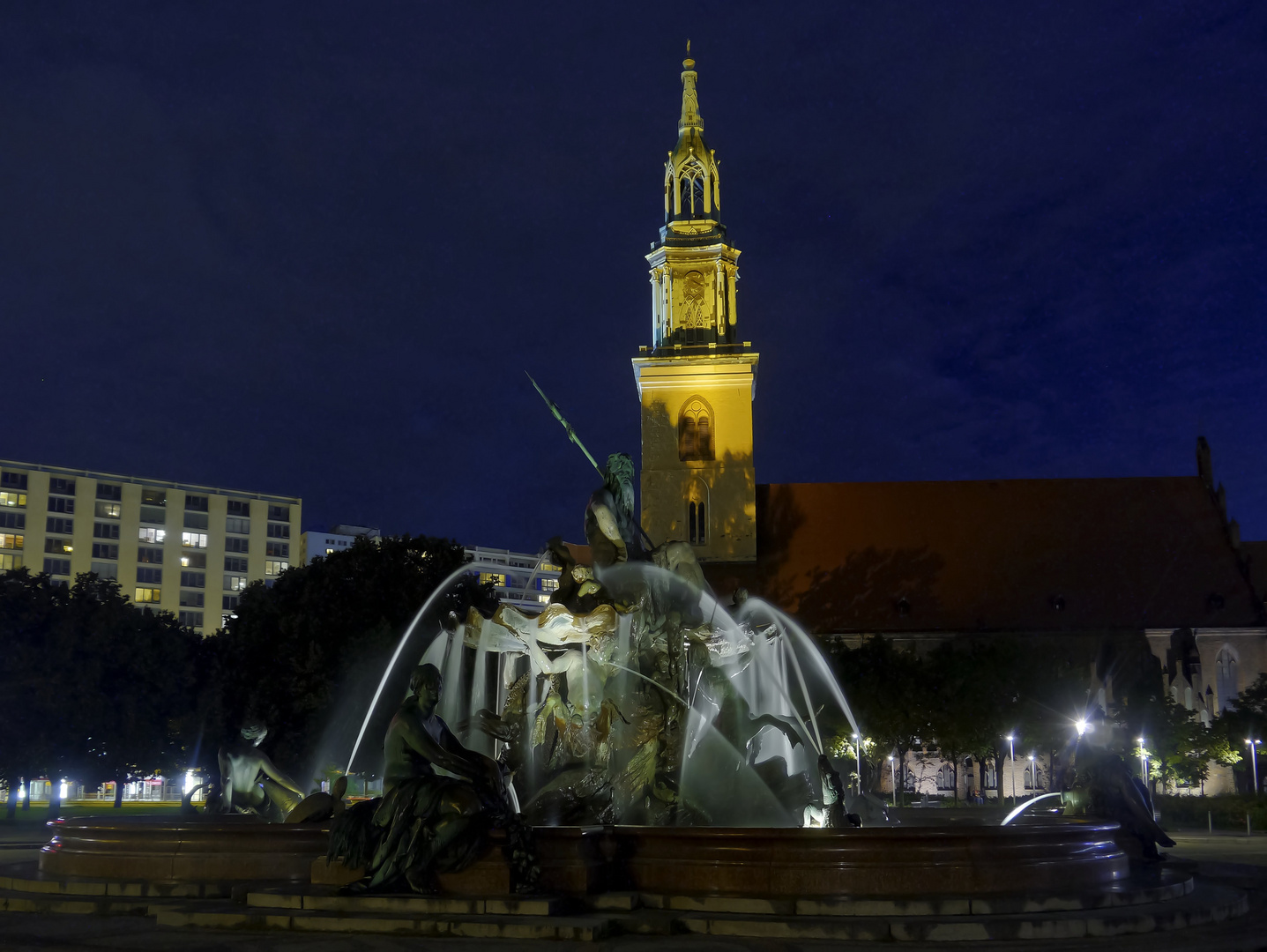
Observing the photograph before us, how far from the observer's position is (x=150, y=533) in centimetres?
12194

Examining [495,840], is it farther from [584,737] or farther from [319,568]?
[319,568]

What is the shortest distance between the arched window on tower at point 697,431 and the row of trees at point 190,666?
15.2 meters

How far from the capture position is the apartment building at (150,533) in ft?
375

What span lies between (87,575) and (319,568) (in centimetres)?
1048

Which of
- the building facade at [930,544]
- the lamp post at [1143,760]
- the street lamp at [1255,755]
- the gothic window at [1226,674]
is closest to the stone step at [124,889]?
the lamp post at [1143,760]

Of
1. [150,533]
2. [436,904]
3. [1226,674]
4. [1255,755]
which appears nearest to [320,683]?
[436,904]

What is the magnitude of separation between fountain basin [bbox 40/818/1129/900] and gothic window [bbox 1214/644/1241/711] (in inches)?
2007

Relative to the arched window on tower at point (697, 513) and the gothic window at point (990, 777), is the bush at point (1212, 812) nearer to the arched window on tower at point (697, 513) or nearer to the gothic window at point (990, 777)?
the gothic window at point (990, 777)

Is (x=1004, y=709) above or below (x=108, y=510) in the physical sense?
below

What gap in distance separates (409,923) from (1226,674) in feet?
188

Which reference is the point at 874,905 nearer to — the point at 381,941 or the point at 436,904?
the point at 436,904

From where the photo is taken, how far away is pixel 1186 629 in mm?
57344

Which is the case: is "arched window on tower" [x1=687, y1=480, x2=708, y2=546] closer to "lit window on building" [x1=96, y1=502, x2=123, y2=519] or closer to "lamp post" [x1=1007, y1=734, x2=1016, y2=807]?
"lamp post" [x1=1007, y1=734, x2=1016, y2=807]

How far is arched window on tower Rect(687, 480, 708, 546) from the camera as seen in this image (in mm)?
58688
